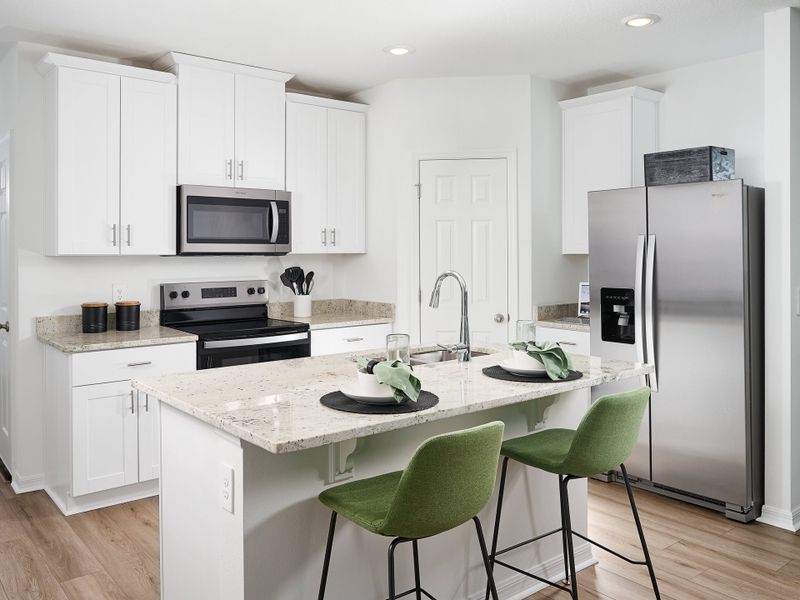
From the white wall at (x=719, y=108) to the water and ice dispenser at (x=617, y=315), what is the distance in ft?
3.59

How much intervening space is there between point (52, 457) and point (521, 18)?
338 cm

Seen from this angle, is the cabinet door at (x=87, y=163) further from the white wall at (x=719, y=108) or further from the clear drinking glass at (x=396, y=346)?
the white wall at (x=719, y=108)

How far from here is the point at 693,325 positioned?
350 centimetres

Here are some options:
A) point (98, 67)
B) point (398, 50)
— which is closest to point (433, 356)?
point (398, 50)

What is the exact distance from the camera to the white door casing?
3918mm

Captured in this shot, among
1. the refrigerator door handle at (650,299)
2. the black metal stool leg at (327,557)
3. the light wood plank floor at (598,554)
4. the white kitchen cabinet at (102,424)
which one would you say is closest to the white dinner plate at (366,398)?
the black metal stool leg at (327,557)

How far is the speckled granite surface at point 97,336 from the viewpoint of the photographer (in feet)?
11.4

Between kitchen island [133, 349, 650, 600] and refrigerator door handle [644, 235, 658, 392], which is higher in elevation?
refrigerator door handle [644, 235, 658, 392]

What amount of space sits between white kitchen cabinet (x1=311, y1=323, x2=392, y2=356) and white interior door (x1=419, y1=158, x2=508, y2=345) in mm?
295

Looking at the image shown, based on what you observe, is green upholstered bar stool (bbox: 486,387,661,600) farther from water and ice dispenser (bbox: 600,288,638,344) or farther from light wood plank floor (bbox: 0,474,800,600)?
water and ice dispenser (bbox: 600,288,638,344)

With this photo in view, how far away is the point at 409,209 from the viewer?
460 centimetres

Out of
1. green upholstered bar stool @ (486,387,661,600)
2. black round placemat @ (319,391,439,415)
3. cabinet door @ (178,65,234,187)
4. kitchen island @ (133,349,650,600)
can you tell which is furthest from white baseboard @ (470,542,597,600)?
cabinet door @ (178,65,234,187)

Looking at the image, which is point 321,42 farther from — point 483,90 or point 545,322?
point 545,322

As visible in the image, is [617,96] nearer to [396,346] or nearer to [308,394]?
[396,346]
